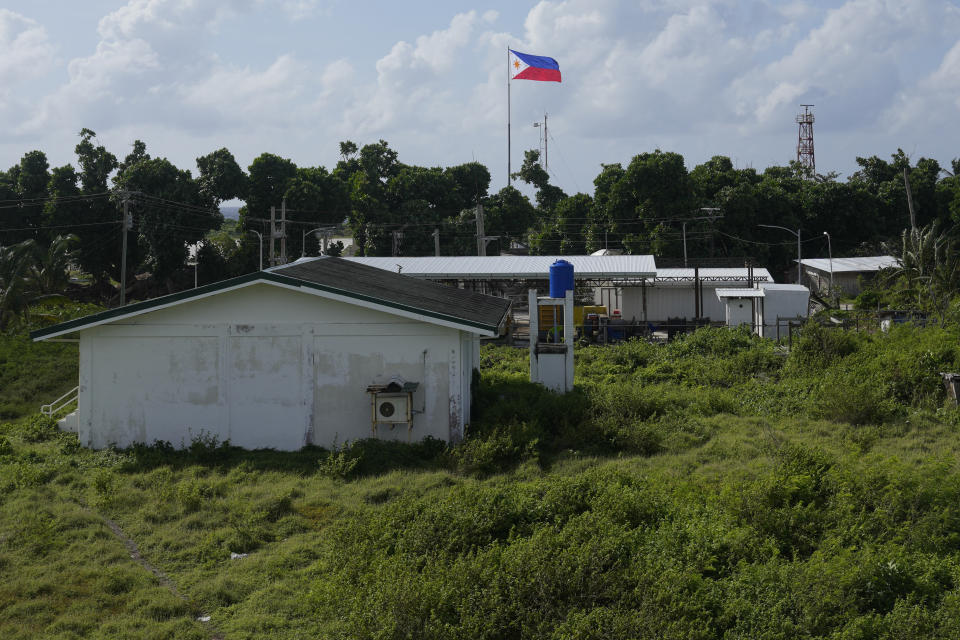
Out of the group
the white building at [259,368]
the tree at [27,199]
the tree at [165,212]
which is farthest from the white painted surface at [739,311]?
the tree at [27,199]

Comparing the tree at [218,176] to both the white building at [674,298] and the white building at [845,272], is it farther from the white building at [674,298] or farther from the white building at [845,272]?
the white building at [845,272]

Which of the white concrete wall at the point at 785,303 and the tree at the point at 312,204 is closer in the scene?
the white concrete wall at the point at 785,303

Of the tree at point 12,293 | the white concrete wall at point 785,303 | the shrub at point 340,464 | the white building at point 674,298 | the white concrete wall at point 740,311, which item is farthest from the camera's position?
the white building at point 674,298

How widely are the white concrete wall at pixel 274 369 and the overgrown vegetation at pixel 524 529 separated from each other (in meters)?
0.64

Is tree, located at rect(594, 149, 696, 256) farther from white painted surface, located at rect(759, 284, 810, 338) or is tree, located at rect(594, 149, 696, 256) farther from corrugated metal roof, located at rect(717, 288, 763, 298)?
corrugated metal roof, located at rect(717, 288, 763, 298)

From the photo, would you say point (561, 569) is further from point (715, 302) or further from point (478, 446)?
point (715, 302)

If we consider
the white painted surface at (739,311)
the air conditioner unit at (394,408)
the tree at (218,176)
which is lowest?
the air conditioner unit at (394,408)

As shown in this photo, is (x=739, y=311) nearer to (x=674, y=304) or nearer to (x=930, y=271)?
(x=674, y=304)

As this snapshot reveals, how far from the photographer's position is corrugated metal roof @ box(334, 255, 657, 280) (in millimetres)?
35406

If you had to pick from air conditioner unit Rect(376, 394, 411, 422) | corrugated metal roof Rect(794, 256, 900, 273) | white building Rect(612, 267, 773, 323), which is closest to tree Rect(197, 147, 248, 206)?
white building Rect(612, 267, 773, 323)

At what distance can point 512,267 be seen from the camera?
38562 mm

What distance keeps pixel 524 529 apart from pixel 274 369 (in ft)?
22.8

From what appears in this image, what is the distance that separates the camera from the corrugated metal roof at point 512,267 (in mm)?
35406

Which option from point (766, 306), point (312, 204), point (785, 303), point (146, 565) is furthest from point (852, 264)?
point (146, 565)
